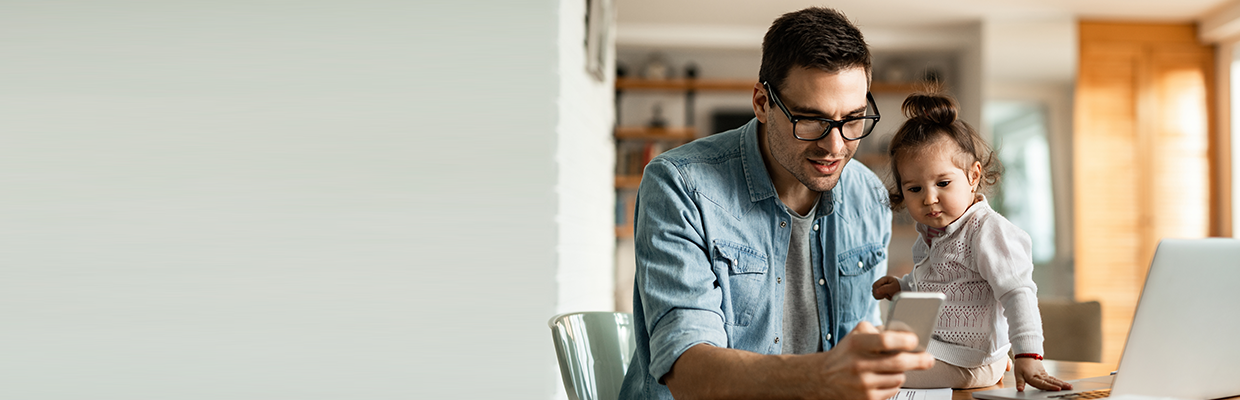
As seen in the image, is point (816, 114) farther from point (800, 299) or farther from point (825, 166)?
point (800, 299)

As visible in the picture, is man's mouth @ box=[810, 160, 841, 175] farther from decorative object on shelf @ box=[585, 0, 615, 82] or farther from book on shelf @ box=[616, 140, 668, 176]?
book on shelf @ box=[616, 140, 668, 176]

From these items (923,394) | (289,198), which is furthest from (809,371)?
(289,198)

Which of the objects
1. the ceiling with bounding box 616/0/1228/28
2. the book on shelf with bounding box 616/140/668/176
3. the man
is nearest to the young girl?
the man

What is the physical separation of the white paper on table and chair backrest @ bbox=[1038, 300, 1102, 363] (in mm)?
1200

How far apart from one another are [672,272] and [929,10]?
191 inches

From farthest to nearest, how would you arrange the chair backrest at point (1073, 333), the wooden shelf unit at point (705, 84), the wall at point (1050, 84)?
the wooden shelf unit at point (705, 84) → the wall at point (1050, 84) → the chair backrest at point (1073, 333)

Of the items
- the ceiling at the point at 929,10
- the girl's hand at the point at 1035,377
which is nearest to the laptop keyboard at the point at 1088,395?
the girl's hand at the point at 1035,377

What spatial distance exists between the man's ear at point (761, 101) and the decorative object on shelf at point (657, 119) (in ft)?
15.2

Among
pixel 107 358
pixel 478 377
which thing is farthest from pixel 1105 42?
pixel 107 358

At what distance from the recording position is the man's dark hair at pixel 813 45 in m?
1.16

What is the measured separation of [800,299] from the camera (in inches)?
55.0

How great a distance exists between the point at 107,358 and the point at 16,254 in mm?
457

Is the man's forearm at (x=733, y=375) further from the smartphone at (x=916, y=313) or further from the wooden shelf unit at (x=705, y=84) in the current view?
the wooden shelf unit at (x=705, y=84)

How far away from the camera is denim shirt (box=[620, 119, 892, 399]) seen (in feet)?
3.68
